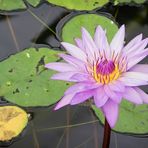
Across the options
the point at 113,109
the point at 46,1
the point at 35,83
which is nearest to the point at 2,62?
the point at 35,83

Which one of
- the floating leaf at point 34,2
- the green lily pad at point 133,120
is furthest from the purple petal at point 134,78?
the floating leaf at point 34,2

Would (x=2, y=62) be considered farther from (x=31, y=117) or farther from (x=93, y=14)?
(x=93, y=14)

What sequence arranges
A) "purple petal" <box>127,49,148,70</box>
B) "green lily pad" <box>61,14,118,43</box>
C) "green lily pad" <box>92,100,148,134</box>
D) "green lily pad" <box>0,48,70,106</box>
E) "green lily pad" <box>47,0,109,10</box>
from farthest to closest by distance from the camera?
"green lily pad" <box>47,0,109,10</box>, "green lily pad" <box>61,14,118,43</box>, "green lily pad" <box>0,48,70,106</box>, "green lily pad" <box>92,100,148,134</box>, "purple petal" <box>127,49,148,70</box>

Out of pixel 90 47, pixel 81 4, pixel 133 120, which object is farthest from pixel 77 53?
pixel 81 4

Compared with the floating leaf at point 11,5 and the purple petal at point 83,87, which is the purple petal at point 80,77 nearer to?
the purple petal at point 83,87

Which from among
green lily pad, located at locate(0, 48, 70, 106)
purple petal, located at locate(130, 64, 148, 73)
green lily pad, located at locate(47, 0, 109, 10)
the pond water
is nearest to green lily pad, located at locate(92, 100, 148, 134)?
the pond water

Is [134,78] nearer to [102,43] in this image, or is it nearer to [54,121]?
[102,43]

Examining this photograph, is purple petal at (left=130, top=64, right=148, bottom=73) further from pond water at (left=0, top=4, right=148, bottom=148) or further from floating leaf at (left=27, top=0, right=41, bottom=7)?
floating leaf at (left=27, top=0, right=41, bottom=7)
